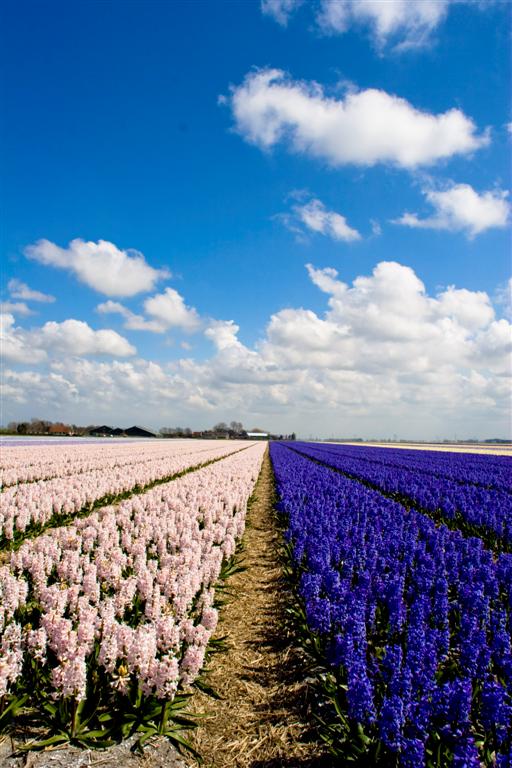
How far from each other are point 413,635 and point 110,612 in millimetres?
2880

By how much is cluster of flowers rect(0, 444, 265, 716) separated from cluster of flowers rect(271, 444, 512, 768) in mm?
1449

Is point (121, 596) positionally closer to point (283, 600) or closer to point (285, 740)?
point (285, 740)

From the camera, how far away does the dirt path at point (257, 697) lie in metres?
3.84

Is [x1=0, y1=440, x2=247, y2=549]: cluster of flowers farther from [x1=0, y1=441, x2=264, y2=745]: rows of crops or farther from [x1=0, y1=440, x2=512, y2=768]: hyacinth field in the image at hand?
[x1=0, y1=441, x2=264, y2=745]: rows of crops

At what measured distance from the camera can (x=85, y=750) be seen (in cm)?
362

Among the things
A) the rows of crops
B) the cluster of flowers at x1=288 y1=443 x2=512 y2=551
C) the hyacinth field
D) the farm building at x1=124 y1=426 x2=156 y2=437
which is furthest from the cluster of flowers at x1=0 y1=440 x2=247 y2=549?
the farm building at x1=124 y1=426 x2=156 y2=437

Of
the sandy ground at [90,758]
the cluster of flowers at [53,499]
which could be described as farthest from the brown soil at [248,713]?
the cluster of flowers at [53,499]

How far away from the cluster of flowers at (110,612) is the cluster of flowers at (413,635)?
1449 millimetres

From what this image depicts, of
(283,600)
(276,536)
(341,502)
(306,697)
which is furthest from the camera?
(341,502)

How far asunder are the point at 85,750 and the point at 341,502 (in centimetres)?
1053

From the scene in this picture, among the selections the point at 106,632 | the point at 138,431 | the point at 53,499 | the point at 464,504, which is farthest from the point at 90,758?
the point at 138,431

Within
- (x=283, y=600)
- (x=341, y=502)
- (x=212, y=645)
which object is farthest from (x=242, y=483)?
(x=212, y=645)

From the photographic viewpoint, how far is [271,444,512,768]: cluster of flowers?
3244mm

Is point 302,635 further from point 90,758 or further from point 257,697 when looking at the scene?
point 90,758
